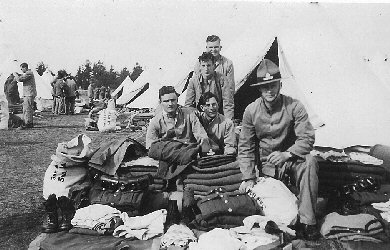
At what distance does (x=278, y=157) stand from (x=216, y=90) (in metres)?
1.67

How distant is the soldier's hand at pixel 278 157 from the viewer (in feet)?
8.86

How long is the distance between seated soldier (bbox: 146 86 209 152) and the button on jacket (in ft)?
2.54

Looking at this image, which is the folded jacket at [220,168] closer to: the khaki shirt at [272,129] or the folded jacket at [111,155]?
the khaki shirt at [272,129]

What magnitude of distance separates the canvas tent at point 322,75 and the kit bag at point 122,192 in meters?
2.03

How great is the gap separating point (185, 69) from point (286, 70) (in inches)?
65.3

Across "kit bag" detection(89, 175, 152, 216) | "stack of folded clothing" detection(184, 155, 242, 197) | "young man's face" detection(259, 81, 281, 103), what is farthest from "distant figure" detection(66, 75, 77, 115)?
"young man's face" detection(259, 81, 281, 103)

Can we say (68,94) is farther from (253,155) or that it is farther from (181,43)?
(253,155)

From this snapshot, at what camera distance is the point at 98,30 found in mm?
3770

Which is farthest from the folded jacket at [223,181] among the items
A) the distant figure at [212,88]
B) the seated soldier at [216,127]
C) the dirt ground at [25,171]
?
the distant figure at [212,88]

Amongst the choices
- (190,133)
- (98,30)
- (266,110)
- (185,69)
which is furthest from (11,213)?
(185,69)

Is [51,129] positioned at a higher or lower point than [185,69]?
lower

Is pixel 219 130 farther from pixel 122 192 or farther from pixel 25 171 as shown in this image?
pixel 25 171

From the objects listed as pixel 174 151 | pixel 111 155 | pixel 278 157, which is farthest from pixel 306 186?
pixel 111 155

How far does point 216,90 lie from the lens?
4.25 m
